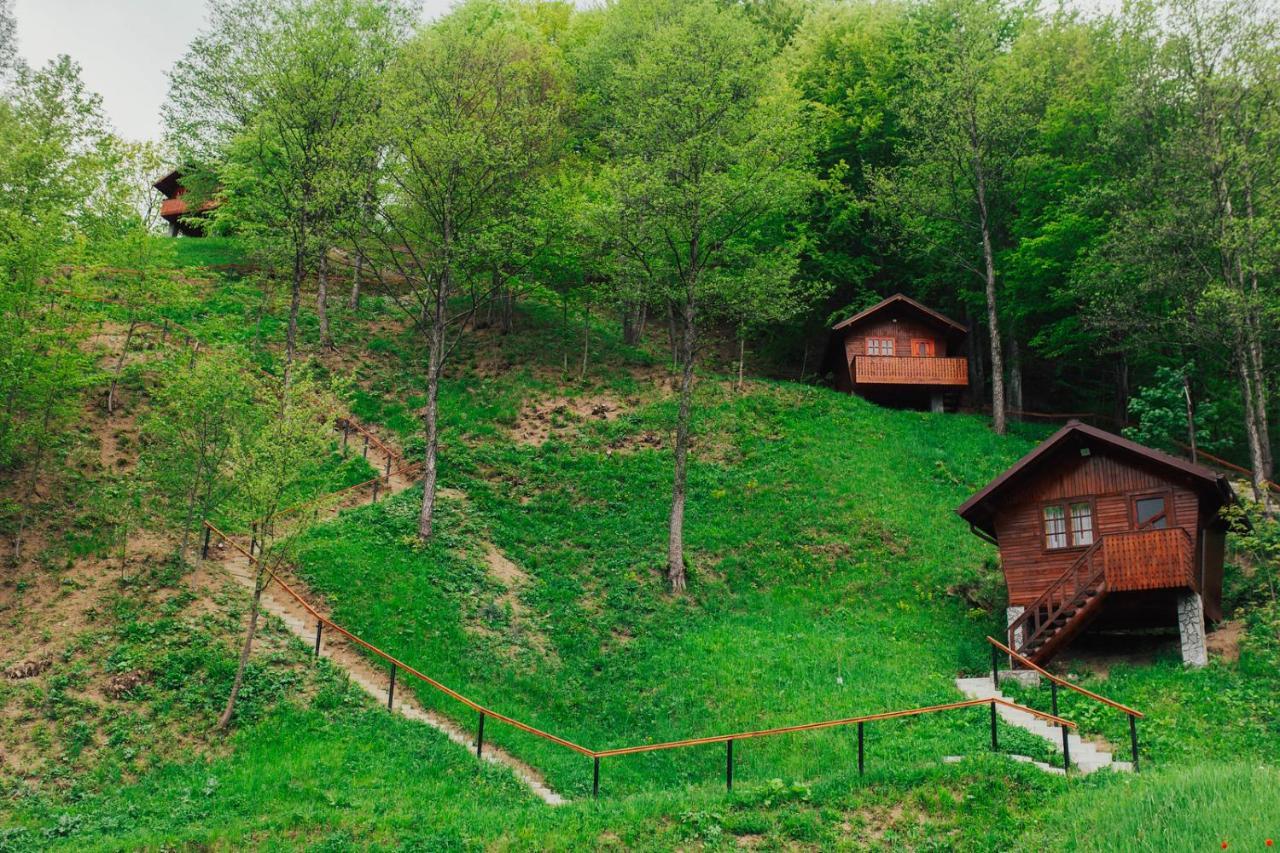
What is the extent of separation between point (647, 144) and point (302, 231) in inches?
511

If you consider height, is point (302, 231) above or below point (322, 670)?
above

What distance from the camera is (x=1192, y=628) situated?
21203mm

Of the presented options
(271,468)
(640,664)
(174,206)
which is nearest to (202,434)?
(271,468)

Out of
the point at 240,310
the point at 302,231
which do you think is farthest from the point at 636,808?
the point at 240,310

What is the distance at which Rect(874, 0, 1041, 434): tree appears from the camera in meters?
38.2

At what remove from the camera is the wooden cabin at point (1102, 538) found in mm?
21406

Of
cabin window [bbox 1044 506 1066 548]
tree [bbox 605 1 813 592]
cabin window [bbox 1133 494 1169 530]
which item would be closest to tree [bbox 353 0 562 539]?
tree [bbox 605 1 813 592]

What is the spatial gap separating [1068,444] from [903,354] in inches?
709

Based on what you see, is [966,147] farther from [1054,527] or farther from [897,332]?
[1054,527]

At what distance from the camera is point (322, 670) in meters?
19.5

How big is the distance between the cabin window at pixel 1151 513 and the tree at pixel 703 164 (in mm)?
12381

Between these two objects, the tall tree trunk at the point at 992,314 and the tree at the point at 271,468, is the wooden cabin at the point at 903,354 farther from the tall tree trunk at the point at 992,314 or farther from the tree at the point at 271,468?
the tree at the point at 271,468

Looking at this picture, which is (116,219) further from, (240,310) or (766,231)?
(766,231)

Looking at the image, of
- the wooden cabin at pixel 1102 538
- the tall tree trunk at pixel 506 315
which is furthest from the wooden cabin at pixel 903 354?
the wooden cabin at pixel 1102 538
